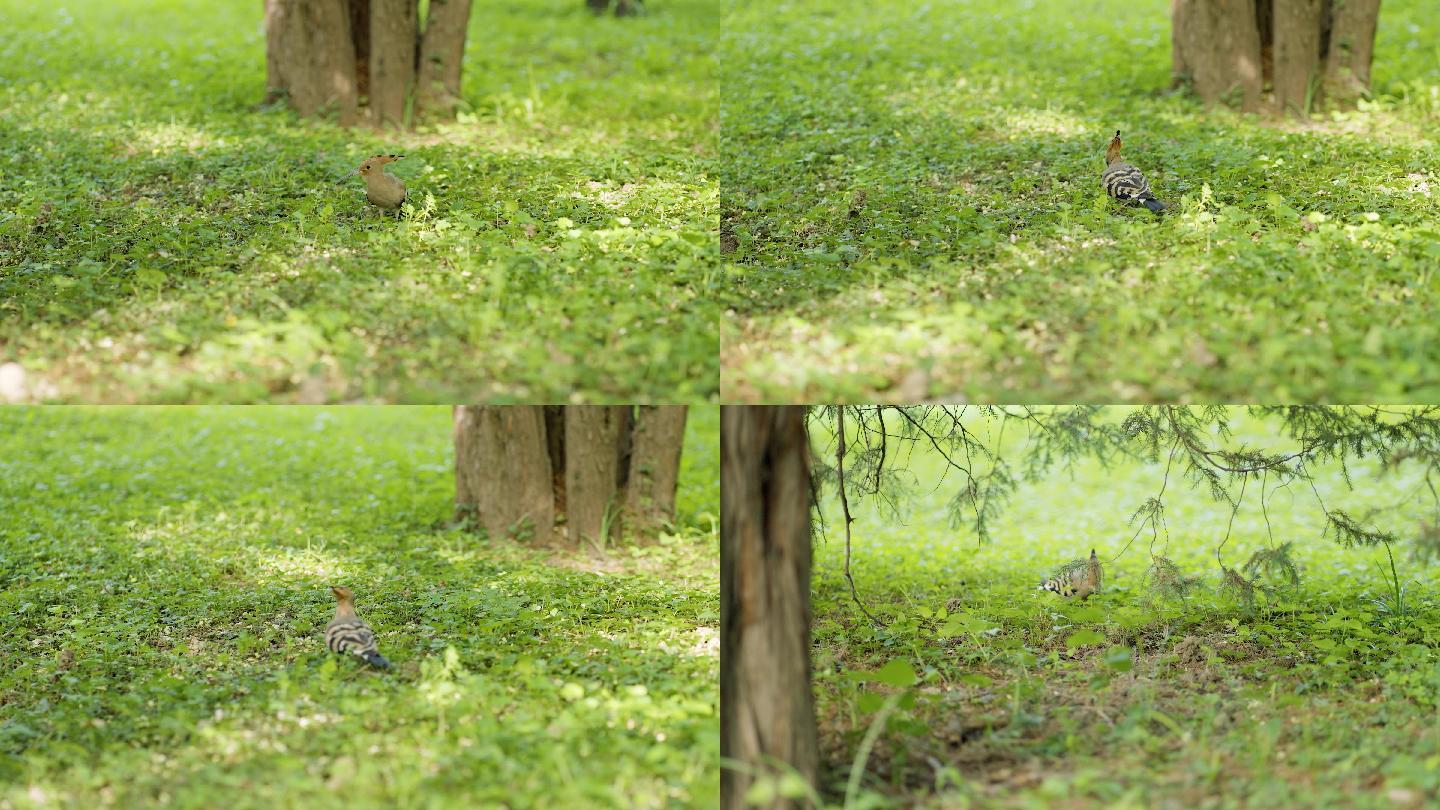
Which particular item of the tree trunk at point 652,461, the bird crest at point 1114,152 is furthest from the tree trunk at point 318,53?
the bird crest at point 1114,152

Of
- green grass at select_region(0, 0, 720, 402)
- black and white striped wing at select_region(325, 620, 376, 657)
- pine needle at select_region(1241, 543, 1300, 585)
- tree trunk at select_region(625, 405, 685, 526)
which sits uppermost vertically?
green grass at select_region(0, 0, 720, 402)

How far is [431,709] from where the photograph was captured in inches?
216

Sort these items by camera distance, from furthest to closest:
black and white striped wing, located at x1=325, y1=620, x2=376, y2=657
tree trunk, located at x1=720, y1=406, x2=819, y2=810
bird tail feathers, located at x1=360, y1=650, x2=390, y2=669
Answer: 1. black and white striped wing, located at x1=325, y1=620, x2=376, y2=657
2. bird tail feathers, located at x1=360, y1=650, x2=390, y2=669
3. tree trunk, located at x1=720, y1=406, x2=819, y2=810

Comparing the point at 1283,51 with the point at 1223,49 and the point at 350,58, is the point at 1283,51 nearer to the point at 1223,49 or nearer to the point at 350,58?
the point at 1223,49

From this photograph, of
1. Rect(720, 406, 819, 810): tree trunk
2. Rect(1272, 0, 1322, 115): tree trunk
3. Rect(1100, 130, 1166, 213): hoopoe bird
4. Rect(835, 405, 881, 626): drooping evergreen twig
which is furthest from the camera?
Rect(1272, 0, 1322, 115): tree trunk

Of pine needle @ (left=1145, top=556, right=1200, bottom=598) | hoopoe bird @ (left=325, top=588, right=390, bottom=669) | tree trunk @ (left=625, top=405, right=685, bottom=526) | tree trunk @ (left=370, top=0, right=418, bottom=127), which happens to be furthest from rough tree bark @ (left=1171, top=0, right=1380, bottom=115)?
hoopoe bird @ (left=325, top=588, right=390, bottom=669)

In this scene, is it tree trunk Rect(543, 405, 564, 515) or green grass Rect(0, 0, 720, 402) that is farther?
tree trunk Rect(543, 405, 564, 515)

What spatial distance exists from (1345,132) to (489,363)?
6363 millimetres

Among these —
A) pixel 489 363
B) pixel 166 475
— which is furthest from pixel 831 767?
pixel 166 475

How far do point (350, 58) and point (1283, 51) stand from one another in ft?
23.1

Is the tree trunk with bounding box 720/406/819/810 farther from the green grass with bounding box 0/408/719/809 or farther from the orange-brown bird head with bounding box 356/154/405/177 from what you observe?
the orange-brown bird head with bounding box 356/154/405/177

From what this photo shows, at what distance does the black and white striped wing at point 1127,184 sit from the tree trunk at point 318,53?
555 cm

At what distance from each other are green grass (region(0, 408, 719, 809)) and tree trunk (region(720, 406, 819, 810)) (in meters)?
0.30

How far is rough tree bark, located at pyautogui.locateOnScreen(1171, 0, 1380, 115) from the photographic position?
902cm
